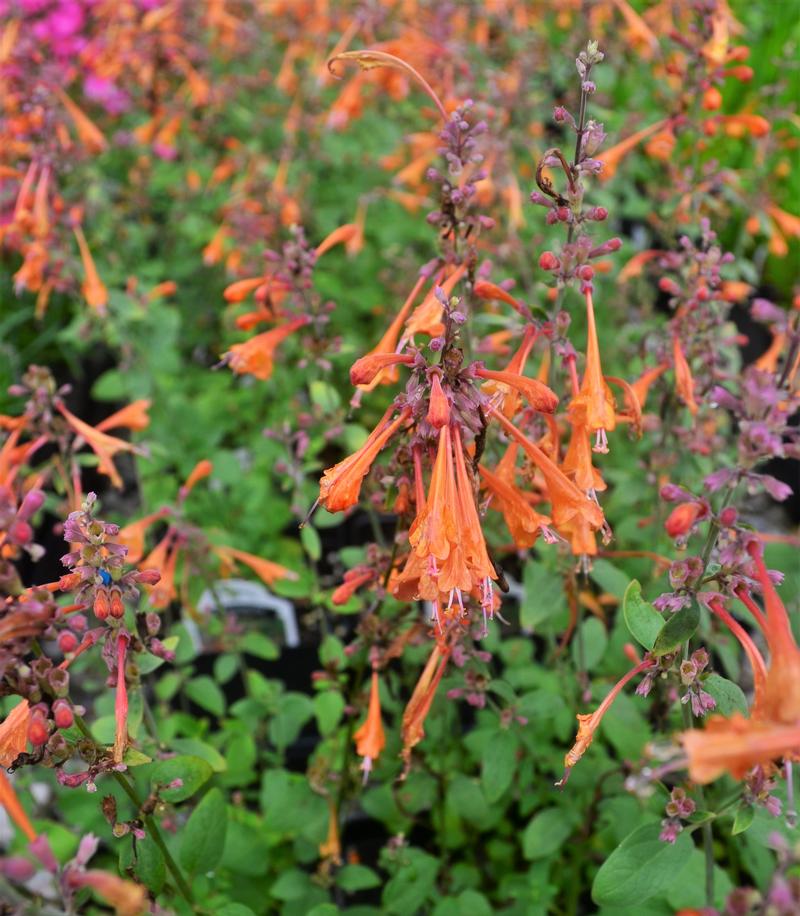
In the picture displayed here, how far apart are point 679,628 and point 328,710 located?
3.99ft

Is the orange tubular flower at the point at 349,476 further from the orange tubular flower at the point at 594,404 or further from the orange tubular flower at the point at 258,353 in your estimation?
the orange tubular flower at the point at 258,353

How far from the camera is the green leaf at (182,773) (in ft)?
5.05

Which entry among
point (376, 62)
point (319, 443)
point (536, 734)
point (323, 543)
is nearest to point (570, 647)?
point (536, 734)

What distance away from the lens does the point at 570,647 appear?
238cm

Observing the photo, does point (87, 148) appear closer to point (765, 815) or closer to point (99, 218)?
point (99, 218)

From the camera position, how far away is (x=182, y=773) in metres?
1.54

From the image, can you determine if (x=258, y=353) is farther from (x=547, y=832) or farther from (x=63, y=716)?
(x=547, y=832)

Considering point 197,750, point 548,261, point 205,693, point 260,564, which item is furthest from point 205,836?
point 548,261

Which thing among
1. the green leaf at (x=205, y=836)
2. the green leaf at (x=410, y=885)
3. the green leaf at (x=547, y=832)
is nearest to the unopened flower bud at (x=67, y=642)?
the green leaf at (x=205, y=836)

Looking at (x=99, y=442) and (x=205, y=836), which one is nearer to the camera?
(x=205, y=836)

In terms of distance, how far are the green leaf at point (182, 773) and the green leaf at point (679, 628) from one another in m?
0.85

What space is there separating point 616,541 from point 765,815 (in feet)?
4.02

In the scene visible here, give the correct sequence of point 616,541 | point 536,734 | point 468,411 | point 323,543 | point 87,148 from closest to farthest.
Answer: point 468,411
point 536,734
point 616,541
point 323,543
point 87,148

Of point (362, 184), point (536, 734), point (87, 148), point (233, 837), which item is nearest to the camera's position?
point (233, 837)
